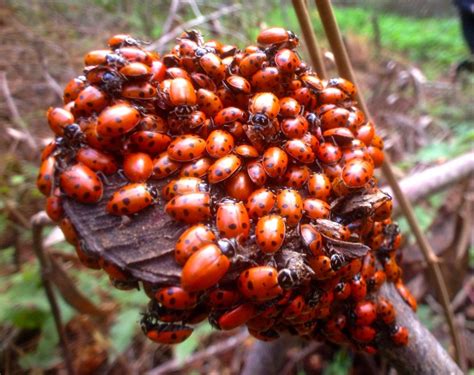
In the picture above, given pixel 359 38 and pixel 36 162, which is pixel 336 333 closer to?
pixel 36 162

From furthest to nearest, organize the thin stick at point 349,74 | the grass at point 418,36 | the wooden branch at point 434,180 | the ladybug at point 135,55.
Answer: the grass at point 418,36
the wooden branch at point 434,180
the thin stick at point 349,74
the ladybug at point 135,55

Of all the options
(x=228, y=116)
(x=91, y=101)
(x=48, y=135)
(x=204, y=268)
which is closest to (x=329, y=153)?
(x=228, y=116)

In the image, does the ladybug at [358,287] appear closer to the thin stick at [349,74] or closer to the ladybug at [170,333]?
the ladybug at [170,333]

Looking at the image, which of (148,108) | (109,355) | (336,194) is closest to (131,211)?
(148,108)

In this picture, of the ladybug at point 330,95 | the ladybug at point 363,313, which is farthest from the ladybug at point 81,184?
the ladybug at point 363,313

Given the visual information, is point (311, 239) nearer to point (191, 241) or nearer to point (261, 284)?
point (261, 284)

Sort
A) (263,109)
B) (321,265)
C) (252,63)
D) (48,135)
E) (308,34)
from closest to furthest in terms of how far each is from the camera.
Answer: (321,265), (263,109), (252,63), (308,34), (48,135)
